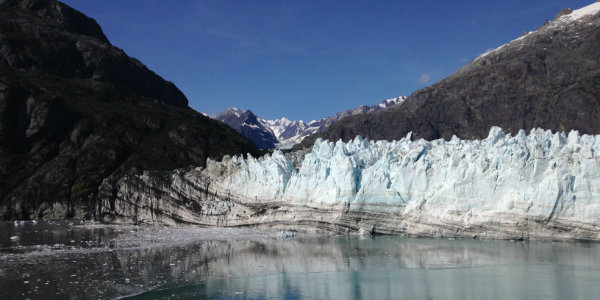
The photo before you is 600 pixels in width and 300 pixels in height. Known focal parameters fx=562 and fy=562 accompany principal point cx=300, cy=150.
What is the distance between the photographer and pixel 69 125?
74.9 m

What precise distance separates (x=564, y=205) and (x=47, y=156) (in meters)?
61.7

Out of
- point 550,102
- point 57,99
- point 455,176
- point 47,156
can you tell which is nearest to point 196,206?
point 455,176

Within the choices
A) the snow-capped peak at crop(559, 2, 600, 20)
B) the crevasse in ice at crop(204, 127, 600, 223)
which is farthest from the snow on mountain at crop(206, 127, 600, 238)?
the snow-capped peak at crop(559, 2, 600, 20)

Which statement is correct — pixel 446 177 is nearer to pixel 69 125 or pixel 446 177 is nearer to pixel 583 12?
pixel 69 125

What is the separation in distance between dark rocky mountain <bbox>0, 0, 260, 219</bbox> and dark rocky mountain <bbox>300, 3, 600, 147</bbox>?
6596 cm

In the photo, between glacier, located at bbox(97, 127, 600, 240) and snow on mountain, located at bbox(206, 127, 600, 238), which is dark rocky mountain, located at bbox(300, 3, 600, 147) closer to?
snow on mountain, located at bbox(206, 127, 600, 238)

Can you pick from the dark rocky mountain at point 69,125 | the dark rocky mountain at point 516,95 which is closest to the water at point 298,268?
the dark rocky mountain at point 69,125

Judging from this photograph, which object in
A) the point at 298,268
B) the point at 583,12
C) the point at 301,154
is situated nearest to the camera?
the point at 298,268

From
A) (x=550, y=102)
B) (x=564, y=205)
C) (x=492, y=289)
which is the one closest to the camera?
(x=492, y=289)

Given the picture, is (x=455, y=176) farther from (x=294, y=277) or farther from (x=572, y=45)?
(x=572, y=45)

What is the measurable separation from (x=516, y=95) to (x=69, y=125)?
10259cm

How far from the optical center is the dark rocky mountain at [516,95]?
118750 mm

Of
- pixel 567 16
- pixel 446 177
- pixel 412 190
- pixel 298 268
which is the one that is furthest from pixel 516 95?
pixel 298 268

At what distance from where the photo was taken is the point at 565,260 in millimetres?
25156
